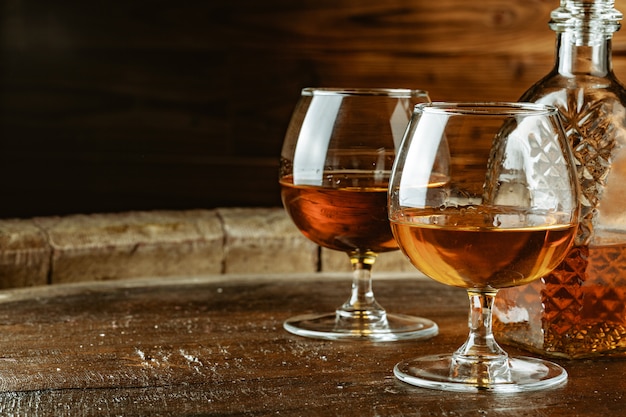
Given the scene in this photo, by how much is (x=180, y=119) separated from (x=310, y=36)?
1.30 ft

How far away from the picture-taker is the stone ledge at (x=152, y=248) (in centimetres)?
157

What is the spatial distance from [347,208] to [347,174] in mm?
35

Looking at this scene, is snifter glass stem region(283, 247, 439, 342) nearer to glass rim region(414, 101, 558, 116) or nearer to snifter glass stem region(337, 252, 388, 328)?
snifter glass stem region(337, 252, 388, 328)

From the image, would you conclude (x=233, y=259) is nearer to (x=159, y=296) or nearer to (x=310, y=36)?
(x=159, y=296)

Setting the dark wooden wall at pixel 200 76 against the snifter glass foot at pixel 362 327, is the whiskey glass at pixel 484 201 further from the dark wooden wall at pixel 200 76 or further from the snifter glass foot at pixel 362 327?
the dark wooden wall at pixel 200 76

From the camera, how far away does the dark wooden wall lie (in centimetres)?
263

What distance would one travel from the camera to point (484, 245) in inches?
33.5

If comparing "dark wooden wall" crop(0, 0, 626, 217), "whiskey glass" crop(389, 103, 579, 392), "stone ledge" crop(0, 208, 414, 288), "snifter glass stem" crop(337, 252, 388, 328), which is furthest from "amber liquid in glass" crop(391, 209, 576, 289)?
"dark wooden wall" crop(0, 0, 626, 217)

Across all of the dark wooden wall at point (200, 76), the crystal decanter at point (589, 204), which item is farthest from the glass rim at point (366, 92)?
the dark wooden wall at point (200, 76)

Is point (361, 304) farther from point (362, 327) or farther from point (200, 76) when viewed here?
point (200, 76)

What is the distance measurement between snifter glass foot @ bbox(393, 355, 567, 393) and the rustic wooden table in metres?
0.01

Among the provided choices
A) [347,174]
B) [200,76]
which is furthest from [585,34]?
[200,76]

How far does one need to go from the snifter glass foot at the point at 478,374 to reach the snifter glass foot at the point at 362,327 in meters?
0.12

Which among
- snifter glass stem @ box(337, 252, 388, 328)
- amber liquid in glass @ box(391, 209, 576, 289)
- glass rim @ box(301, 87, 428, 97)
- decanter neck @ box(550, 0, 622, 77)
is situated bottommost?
snifter glass stem @ box(337, 252, 388, 328)
